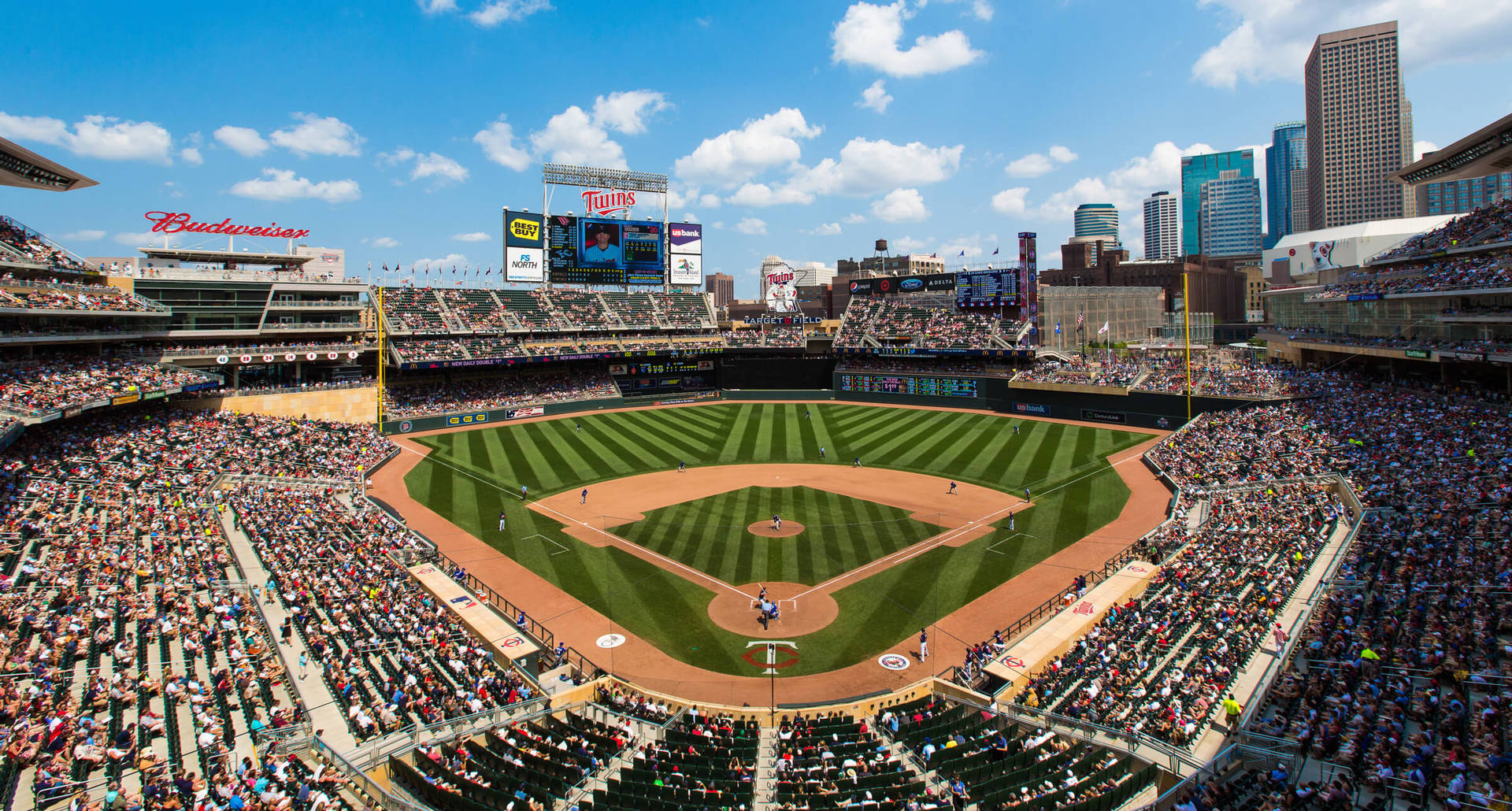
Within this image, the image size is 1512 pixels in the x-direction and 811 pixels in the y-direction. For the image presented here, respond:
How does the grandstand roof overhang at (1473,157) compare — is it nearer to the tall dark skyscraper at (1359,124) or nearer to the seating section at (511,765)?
the seating section at (511,765)

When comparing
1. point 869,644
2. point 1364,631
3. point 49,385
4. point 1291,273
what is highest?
point 1291,273

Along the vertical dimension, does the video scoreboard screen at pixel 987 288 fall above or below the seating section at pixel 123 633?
above

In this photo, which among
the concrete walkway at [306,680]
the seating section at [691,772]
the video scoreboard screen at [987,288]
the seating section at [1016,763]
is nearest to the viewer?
the seating section at [1016,763]

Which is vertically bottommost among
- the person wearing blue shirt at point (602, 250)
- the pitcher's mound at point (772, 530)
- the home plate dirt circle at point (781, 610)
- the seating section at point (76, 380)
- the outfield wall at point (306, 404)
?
the home plate dirt circle at point (781, 610)

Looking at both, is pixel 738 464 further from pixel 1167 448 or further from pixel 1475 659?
pixel 1475 659

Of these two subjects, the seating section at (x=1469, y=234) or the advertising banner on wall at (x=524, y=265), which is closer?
the seating section at (x=1469, y=234)

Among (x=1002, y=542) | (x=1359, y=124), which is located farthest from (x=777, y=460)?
(x=1359, y=124)

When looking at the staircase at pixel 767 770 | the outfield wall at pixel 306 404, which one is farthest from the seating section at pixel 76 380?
the staircase at pixel 767 770

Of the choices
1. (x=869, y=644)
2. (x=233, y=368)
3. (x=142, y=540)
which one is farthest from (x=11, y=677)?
(x=233, y=368)
